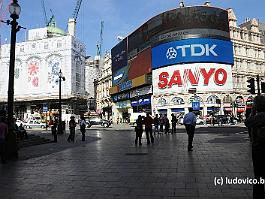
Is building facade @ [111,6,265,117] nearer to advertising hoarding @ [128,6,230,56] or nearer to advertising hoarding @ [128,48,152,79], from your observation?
advertising hoarding @ [128,6,230,56]

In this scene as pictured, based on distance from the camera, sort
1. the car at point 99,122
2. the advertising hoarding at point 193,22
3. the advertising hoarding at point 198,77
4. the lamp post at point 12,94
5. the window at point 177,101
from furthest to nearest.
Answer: the window at point 177,101, the advertising hoarding at point 193,22, the advertising hoarding at point 198,77, the car at point 99,122, the lamp post at point 12,94

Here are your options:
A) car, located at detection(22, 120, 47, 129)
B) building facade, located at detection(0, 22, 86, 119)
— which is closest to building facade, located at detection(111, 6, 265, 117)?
building facade, located at detection(0, 22, 86, 119)

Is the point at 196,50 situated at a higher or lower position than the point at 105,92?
higher

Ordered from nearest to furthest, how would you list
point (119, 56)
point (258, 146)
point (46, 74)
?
point (258, 146), point (119, 56), point (46, 74)

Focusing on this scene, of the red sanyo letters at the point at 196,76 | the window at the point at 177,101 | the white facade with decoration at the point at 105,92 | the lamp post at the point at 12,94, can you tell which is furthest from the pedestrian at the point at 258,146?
the white facade with decoration at the point at 105,92

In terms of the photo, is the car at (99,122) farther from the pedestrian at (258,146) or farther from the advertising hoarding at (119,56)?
the pedestrian at (258,146)

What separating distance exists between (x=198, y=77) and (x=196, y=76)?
0.42 meters

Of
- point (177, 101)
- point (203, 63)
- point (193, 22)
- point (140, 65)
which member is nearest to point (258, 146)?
point (203, 63)

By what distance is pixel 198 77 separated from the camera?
56.8m

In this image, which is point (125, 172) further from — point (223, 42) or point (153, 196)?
point (223, 42)

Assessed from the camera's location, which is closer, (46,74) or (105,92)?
(46,74)

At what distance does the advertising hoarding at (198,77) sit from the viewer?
5675 centimetres

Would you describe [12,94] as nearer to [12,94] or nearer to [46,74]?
[12,94]

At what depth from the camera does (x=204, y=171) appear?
7.54 meters
